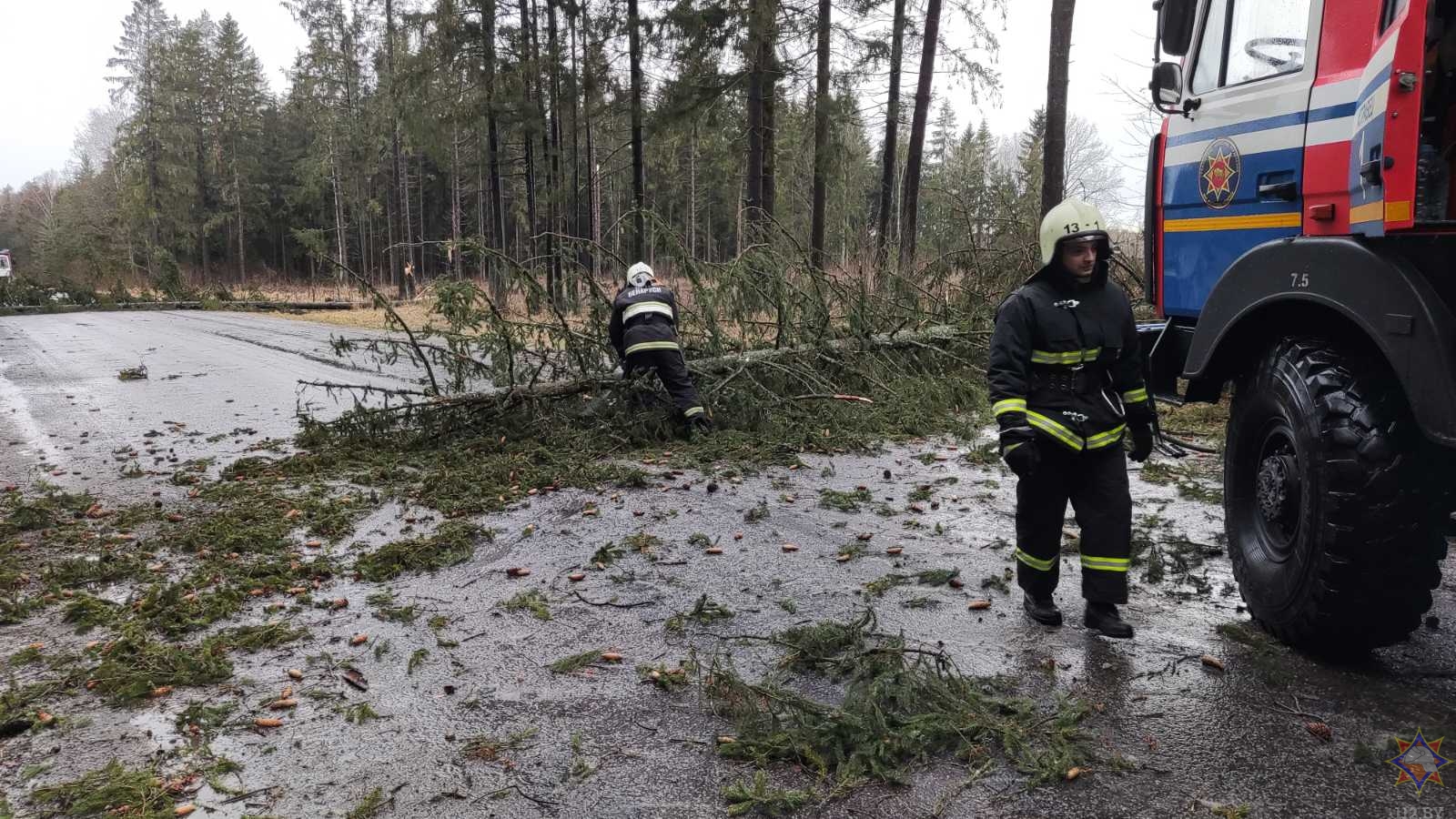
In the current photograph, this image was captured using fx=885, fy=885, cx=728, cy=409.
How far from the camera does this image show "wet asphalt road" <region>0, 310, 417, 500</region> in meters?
7.68

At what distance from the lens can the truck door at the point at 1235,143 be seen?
3.75m

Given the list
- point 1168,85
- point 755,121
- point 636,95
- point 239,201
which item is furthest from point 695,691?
point 239,201

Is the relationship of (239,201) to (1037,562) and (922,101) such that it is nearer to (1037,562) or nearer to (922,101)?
(922,101)

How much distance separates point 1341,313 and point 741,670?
8.50ft

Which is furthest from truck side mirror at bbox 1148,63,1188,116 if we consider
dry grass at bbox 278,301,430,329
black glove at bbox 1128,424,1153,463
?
dry grass at bbox 278,301,430,329

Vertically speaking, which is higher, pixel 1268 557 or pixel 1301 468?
pixel 1301 468

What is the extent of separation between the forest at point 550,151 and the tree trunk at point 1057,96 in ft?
0.61

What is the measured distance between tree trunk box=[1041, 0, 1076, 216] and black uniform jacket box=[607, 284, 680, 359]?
8.31 metres

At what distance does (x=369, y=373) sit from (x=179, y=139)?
146 ft

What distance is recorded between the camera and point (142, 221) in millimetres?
48031

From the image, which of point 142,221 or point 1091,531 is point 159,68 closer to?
point 142,221

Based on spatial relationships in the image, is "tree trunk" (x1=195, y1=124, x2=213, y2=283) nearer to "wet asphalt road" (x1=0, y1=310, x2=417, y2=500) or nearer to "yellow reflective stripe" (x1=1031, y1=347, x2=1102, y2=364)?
"wet asphalt road" (x1=0, y1=310, x2=417, y2=500)

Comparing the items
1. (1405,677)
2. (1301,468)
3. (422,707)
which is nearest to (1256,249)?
(1301,468)

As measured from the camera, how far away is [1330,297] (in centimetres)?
318
